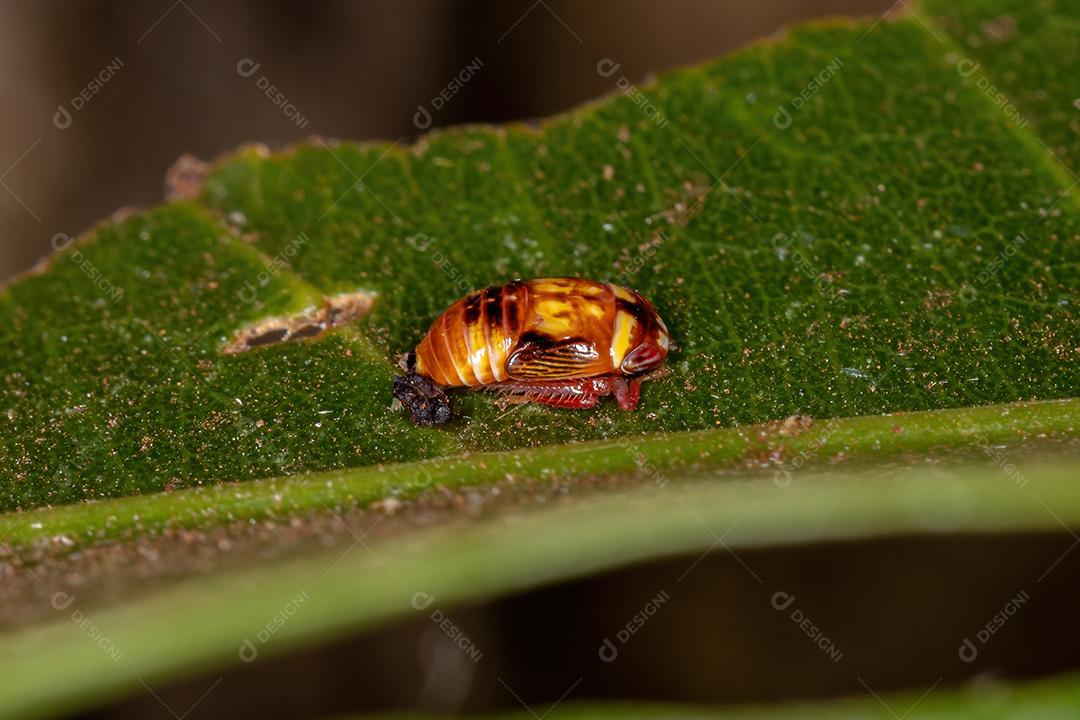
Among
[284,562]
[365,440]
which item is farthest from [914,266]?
[284,562]

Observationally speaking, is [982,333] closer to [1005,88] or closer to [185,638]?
[1005,88]

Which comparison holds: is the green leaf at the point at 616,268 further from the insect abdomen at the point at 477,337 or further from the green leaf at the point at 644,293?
the insect abdomen at the point at 477,337

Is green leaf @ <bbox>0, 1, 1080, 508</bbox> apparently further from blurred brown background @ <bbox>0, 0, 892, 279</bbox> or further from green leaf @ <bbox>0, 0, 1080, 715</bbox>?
blurred brown background @ <bbox>0, 0, 892, 279</bbox>

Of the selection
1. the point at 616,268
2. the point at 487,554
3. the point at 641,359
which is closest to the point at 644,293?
the point at 616,268

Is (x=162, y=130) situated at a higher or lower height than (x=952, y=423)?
higher

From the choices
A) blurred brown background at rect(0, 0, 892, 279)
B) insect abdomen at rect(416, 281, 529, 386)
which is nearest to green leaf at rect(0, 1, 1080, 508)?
insect abdomen at rect(416, 281, 529, 386)

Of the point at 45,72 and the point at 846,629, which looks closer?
the point at 846,629
